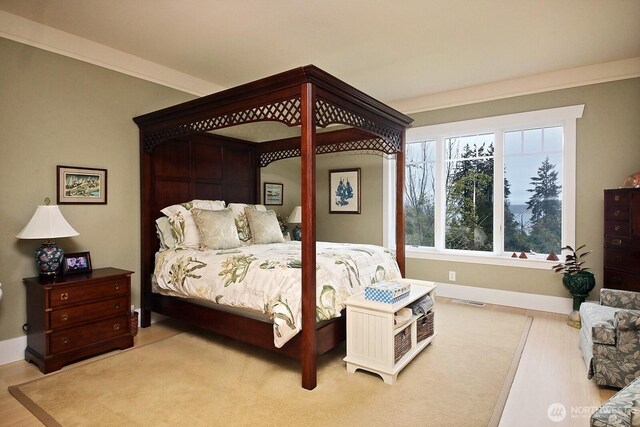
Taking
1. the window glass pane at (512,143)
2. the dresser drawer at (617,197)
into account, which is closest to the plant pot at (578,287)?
the dresser drawer at (617,197)

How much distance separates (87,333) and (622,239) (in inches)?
192

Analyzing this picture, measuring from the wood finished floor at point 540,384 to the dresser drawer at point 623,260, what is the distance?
744mm

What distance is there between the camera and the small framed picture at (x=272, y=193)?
5.33 m

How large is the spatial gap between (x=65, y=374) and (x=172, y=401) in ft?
3.37

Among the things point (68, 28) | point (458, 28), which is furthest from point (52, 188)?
point (458, 28)

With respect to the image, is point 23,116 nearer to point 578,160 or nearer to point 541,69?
point 541,69

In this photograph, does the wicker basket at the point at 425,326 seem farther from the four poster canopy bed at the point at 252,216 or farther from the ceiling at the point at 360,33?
the ceiling at the point at 360,33

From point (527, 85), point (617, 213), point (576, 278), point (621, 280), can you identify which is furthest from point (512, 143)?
point (621, 280)

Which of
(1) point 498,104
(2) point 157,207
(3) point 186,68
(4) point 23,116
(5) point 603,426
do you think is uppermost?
(3) point 186,68

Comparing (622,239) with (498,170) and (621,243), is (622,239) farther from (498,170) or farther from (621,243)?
(498,170)

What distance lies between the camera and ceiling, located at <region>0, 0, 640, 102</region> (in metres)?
2.76

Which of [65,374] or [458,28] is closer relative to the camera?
[65,374]

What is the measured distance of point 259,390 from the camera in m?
2.42

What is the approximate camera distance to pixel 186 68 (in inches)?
157
